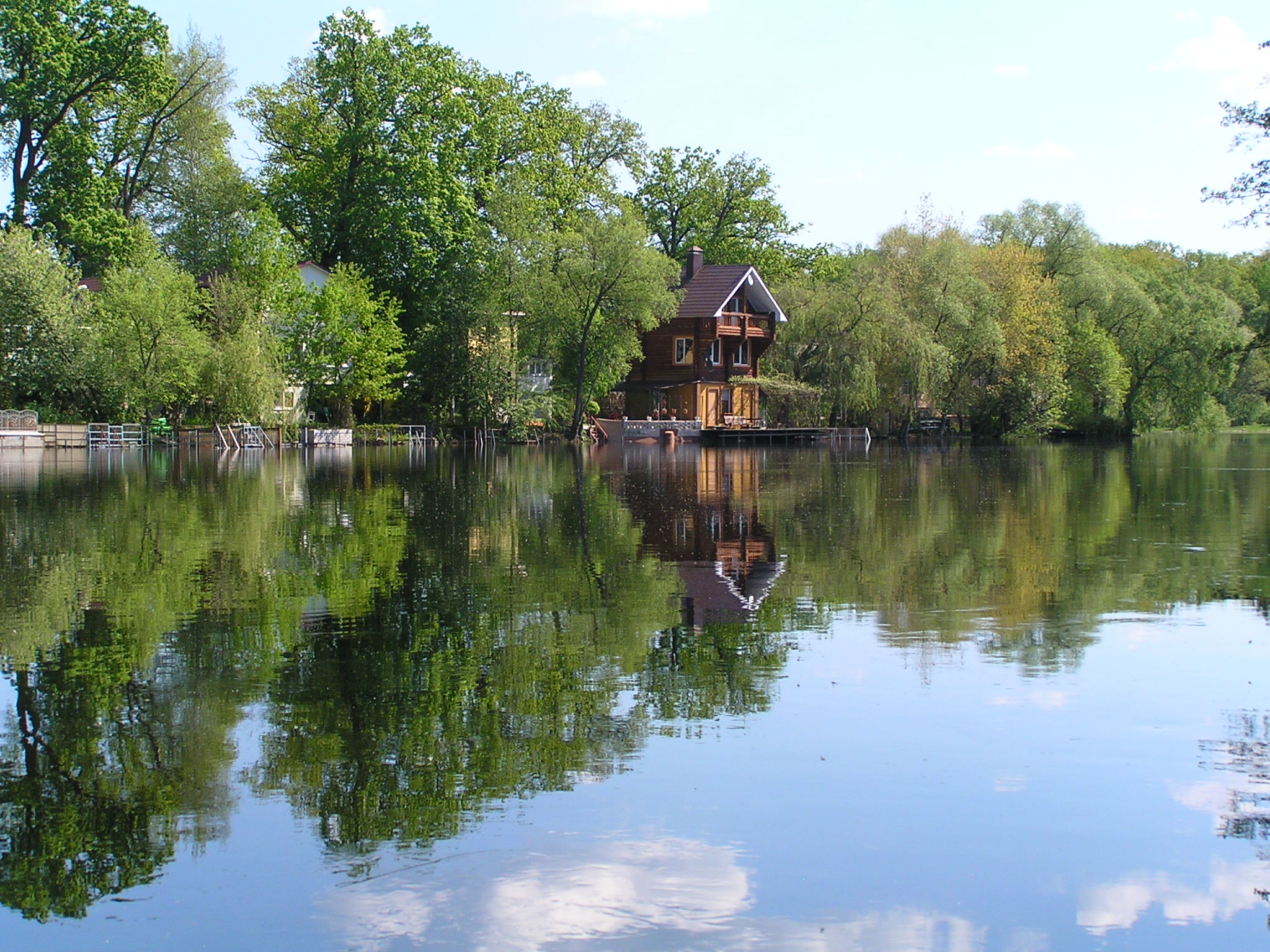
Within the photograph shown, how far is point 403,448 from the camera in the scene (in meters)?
51.4

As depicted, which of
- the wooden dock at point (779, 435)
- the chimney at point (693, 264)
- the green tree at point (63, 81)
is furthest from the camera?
the chimney at point (693, 264)

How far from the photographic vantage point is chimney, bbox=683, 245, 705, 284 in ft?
229

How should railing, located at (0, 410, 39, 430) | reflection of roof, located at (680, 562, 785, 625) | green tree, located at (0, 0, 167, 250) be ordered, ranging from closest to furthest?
reflection of roof, located at (680, 562, 785, 625)
railing, located at (0, 410, 39, 430)
green tree, located at (0, 0, 167, 250)

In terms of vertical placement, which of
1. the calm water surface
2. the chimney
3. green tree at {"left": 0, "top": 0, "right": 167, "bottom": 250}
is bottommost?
the calm water surface

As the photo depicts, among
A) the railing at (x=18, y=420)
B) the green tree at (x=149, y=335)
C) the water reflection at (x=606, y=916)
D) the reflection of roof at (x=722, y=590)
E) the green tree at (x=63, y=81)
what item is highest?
the green tree at (x=63, y=81)

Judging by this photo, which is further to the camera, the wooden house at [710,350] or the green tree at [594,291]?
the wooden house at [710,350]

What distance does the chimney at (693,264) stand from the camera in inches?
2753

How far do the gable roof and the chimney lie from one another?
0.36 meters

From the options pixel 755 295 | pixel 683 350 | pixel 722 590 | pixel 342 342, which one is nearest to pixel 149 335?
pixel 342 342

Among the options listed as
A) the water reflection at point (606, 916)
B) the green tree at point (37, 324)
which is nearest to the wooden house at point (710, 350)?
the green tree at point (37, 324)

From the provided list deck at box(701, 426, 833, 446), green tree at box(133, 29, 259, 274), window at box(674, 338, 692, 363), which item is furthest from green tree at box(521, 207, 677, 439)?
green tree at box(133, 29, 259, 274)

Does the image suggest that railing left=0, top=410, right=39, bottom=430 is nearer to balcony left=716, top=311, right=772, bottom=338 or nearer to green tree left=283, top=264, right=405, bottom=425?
green tree left=283, top=264, right=405, bottom=425

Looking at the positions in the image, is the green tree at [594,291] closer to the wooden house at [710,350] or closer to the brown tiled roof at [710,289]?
the brown tiled roof at [710,289]

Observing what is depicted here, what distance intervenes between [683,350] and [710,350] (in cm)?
193
